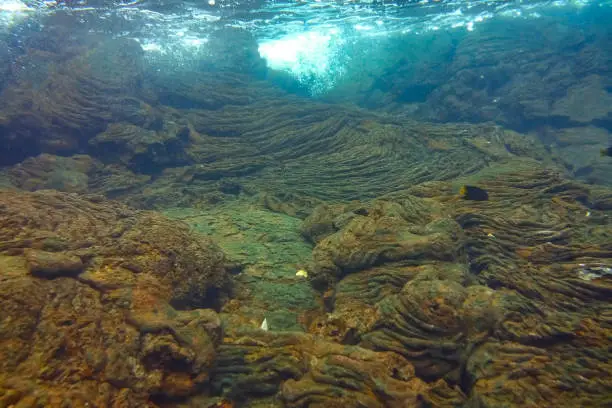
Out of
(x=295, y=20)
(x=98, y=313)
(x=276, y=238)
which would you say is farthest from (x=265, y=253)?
(x=295, y=20)

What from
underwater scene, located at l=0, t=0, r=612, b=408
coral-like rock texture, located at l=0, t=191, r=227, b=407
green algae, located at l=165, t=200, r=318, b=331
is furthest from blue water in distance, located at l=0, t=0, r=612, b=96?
coral-like rock texture, located at l=0, t=191, r=227, b=407

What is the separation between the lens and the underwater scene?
3.13 meters

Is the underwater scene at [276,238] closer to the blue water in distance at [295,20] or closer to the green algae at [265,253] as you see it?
the green algae at [265,253]

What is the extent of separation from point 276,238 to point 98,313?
4196 mm

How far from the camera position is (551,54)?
19.6m

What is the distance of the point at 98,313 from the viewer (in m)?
3.30

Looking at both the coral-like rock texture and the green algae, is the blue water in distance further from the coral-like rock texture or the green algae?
the coral-like rock texture

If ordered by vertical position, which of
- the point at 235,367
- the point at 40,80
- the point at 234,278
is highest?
the point at 40,80

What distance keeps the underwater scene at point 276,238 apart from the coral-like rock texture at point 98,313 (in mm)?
20

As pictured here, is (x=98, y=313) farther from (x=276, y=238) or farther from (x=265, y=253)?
(x=276, y=238)

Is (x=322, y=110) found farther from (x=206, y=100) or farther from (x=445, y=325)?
(x=445, y=325)

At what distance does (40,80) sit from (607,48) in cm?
2858

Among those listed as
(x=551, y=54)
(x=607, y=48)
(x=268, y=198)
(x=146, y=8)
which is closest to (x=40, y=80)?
(x=146, y=8)

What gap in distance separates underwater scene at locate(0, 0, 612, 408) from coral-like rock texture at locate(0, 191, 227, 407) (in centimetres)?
2
